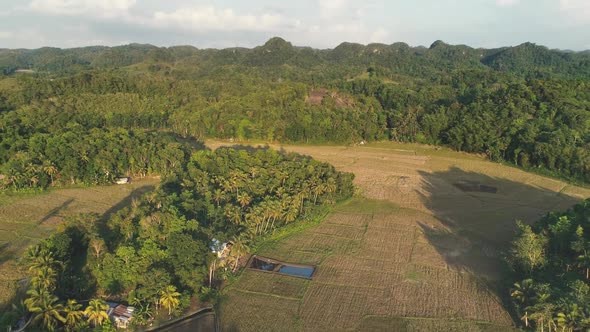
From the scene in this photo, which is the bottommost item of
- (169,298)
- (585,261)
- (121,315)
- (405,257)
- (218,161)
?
(121,315)

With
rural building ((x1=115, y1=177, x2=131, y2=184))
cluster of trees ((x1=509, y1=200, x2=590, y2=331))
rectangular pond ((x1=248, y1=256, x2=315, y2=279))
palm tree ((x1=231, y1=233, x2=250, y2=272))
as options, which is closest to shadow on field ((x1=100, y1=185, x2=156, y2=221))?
rural building ((x1=115, y1=177, x2=131, y2=184))

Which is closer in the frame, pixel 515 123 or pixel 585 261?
pixel 585 261

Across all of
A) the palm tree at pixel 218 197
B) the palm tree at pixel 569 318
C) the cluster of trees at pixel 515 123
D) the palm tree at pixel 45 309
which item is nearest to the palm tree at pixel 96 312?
the palm tree at pixel 45 309

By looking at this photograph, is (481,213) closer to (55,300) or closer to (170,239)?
(170,239)

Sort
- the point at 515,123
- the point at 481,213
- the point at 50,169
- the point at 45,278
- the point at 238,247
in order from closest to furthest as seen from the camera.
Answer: the point at 45,278 < the point at 238,247 < the point at 481,213 < the point at 50,169 < the point at 515,123

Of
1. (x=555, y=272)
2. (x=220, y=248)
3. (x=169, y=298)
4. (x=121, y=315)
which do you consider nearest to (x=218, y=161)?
(x=220, y=248)

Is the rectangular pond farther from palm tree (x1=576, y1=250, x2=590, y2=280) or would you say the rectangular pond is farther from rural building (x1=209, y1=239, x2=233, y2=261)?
palm tree (x1=576, y1=250, x2=590, y2=280)

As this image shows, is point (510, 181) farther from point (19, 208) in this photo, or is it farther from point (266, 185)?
point (19, 208)

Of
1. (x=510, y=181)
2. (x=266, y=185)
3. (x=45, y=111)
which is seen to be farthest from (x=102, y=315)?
(x=45, y=111)
